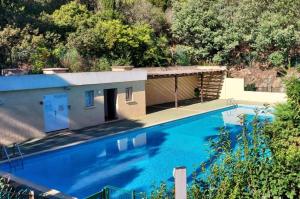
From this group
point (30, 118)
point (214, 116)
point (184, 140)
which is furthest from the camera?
point (214, 116)

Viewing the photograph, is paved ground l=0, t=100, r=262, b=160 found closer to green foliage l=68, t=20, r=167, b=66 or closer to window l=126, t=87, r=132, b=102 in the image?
window l=126, t=87, r=132, b=102

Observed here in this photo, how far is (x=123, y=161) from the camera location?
15.6 m

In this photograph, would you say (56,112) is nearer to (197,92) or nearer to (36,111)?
(36,111)

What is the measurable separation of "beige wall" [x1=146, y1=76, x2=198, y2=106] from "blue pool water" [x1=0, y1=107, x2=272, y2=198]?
6.81 metres

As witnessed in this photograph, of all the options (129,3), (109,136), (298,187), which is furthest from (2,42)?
(298,187)

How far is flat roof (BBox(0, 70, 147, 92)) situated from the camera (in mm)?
16469

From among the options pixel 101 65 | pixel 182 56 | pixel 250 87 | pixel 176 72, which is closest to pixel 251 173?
pixel 176 72

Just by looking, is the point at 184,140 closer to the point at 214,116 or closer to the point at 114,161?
the point at 114,161

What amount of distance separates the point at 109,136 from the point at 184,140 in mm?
3810

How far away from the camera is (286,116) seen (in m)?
7.67

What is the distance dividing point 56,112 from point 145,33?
15.6 meters

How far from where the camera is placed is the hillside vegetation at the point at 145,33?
26078 millimetres

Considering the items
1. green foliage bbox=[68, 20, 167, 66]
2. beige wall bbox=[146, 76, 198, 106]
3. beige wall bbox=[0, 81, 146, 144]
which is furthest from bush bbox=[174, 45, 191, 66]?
beige wall bbox=[0, 81, 146, 144]

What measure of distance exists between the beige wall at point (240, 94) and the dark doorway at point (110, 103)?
12.5 meters
